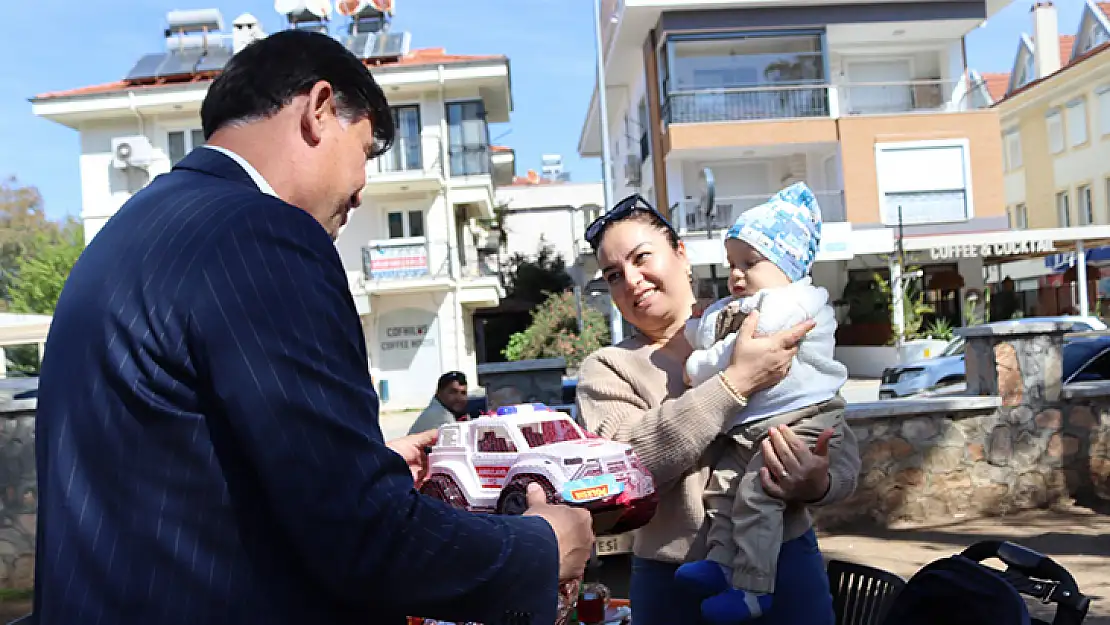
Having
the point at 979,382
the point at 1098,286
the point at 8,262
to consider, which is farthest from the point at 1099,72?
the point at 8,262

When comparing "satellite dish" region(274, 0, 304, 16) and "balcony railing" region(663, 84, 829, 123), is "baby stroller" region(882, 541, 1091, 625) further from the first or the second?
"satellite dish" region(274, 0, 304, 16)

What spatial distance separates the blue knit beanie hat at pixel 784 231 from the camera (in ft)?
8.60

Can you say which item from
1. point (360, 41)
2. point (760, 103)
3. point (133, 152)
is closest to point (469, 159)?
point (360, 41)

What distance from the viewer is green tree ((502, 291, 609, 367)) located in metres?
27.0

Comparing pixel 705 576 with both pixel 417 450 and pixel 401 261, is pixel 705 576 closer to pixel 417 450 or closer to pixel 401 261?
pixel 417 450

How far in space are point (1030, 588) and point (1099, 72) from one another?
118 feet

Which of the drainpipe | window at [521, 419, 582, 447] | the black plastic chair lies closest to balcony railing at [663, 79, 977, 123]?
the drainpipe

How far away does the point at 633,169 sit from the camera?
117 feet

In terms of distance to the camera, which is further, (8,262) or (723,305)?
(8,262)

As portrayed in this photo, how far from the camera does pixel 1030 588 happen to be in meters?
2.28

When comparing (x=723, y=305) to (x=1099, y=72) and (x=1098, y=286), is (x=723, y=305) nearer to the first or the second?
(x=1099, y=72)

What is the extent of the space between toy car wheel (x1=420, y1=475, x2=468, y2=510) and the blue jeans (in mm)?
681

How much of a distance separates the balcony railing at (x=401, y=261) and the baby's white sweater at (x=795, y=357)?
27.3 metres

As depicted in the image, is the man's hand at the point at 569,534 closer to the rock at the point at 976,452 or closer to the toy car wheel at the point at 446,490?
the toy car wheel at the point at 446,490
